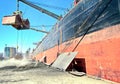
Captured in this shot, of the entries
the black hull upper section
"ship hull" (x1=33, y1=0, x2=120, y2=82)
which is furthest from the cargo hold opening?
the black hull upper section

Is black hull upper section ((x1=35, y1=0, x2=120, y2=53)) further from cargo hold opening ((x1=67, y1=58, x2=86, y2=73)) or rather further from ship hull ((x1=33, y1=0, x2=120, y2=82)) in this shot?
cargo hold opening ((x1=67, y1=58, x2=86, y2=73))

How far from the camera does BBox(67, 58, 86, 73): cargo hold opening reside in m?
10.8

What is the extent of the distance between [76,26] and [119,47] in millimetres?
6709

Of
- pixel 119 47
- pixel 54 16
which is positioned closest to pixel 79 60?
pixel 119 47

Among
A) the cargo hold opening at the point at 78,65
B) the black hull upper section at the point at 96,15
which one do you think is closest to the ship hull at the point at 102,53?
the cargo hold opening at the point at 78,65

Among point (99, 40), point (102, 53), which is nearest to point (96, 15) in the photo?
point (99, 40)

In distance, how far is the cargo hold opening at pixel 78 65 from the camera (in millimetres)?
10827

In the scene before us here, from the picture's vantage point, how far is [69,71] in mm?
10984

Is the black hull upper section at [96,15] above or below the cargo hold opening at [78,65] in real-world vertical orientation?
above

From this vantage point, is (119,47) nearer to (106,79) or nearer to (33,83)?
(106,79)

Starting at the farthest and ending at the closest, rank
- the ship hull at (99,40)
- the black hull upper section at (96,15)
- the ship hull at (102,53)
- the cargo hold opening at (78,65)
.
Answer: the cargo hold opening at (78,65)
the black hull upper section at (96,15)
the ship hull at (99,40)
the ship hull at (102,53)

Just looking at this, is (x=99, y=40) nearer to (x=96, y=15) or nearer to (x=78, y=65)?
(x=96, y=15)

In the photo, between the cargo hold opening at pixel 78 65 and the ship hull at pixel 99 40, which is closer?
the ship hull at pixel 99 40

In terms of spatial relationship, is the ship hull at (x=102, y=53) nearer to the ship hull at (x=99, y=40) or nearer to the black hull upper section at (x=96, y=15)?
the ship hull at (x=99, y=40)
